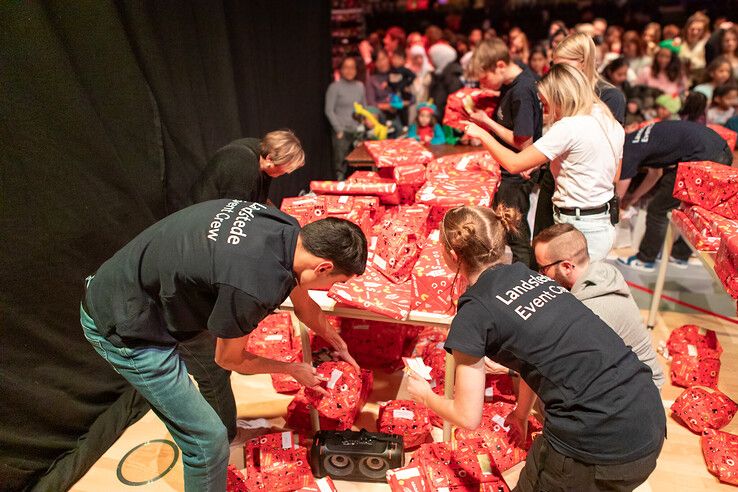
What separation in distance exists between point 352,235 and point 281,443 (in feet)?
3.97

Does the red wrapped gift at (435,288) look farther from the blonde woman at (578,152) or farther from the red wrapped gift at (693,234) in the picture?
the red wrapped gift at (693,234)

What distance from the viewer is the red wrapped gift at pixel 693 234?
8.83 feet

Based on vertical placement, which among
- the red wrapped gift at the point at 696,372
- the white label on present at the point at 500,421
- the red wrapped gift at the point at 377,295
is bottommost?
the red wrapped gift at the point at 696,372

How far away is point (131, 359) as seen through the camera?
6.25 feet

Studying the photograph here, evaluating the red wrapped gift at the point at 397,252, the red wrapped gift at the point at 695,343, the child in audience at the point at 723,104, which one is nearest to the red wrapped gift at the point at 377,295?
the red wrapped gift at the point at 397,252

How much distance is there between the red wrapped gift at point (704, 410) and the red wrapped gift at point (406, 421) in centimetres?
135

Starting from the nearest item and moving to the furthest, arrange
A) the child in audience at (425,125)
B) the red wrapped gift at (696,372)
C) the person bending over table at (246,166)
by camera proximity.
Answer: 1. the person bending over table at (246,166)
2. the red wrapped gift at (696,372)
3. the child in audience at (425,125)

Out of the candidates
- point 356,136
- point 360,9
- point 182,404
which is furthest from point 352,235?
point 360,9

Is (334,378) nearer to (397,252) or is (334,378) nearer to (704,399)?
(397,252)

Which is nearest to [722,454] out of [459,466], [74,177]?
[459,466]

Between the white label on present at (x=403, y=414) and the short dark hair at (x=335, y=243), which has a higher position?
the short dark hair at (x=335, y=243)

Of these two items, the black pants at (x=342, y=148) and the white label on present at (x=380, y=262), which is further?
the black pants at (x=342, y=148)

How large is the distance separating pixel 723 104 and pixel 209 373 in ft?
17.1

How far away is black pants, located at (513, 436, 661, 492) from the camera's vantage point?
1.65 meters
